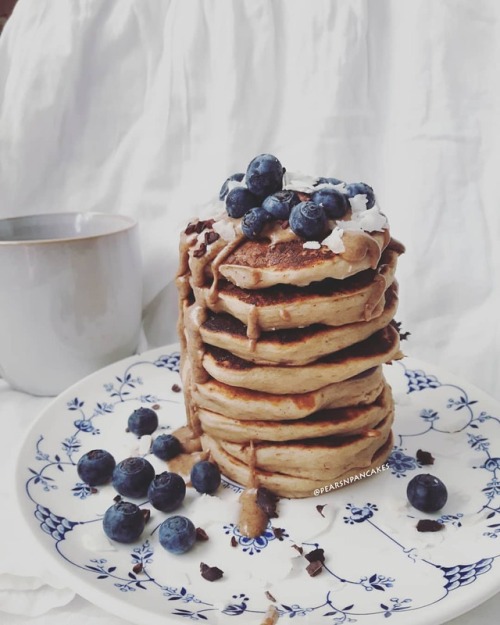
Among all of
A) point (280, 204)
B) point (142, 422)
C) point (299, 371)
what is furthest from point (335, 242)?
point (142, 422)

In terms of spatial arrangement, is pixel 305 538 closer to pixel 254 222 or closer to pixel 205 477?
pixel 205 477

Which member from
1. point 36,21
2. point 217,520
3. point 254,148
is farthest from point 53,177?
point 217,520

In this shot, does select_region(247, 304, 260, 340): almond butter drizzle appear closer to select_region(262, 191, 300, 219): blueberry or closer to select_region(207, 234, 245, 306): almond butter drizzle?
select_region(207, 234, 245, 306): almond butter drizzle

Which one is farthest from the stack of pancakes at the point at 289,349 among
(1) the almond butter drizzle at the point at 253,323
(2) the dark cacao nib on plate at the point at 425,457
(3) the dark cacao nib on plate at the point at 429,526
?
(3) the dark cacao nib on plate at the point at 429,526

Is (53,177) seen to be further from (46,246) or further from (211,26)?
(211,26)

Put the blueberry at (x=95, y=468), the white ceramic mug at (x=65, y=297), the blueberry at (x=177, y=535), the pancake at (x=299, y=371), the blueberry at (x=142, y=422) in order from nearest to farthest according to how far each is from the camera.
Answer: the blueberry at (x=177, y=535) → the pancake at (x=299, y=371) → the blueberry at (x=95, y=468) → the blueberry at (x=142, y=422) → the white ceramic mug at (x=65, y=297)

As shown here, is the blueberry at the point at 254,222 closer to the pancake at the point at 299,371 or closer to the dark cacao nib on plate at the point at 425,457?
the pancake at the point at 299,371
